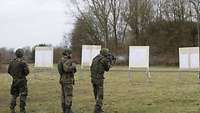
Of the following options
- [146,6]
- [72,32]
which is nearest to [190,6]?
[146,6]

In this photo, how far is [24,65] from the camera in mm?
13344

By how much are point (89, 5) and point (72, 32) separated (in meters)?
5.21

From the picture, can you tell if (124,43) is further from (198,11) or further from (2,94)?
(2,94)

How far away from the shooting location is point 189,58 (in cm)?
3012

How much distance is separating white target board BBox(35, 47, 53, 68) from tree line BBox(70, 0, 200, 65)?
1239 inches

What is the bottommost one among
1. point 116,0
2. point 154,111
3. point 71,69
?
point 154,111

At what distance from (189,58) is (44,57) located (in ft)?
32.4

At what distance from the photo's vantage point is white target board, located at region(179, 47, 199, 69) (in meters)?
29.8

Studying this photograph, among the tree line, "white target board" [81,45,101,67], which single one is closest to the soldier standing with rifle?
"white target board" [81,45,101,67]

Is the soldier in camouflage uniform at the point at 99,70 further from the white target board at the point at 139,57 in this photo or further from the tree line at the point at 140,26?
the tree line at the point at 140,26

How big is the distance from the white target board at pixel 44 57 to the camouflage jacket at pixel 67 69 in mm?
19557

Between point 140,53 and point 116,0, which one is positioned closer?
point 140,53

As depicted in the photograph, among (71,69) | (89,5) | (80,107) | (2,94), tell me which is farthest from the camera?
(89,5)

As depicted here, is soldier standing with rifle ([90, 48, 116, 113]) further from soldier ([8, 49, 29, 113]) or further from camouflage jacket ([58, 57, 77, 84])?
soldier ([8, 49, 29, 113])
